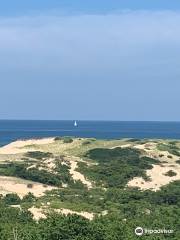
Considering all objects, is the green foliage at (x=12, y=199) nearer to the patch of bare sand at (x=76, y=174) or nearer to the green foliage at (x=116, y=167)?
the patch of bare sand at (x=76, y=174)

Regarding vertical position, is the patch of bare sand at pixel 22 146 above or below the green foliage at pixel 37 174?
above

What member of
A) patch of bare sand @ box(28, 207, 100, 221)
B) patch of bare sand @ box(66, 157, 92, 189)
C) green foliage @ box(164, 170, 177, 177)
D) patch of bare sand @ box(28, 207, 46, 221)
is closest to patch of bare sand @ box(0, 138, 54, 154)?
patch of bare sand @ box(66, 157, 92, 189)

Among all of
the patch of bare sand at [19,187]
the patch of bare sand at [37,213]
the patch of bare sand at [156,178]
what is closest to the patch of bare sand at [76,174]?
the patch of bare sand at [156,178]

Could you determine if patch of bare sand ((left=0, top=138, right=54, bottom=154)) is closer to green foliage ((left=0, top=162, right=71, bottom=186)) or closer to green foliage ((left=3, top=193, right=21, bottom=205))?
green foliage ((left=0, top=162, right=71, bottom=186))

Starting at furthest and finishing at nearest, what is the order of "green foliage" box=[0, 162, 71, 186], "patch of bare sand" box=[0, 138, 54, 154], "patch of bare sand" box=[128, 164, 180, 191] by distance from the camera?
"patch of bare sand" box=[0, 138, 54, 154], "patch of bare sand" box=[128, 164, 180, 191], "green foliage" box=[0, 162, 71, 186]

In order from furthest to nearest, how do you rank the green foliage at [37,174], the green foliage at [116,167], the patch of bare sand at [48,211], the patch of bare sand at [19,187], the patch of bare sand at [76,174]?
the green foliage at [116,167], the patch of bare sand at [76,174], the green foliage at [37,174], the patch of bare sand at [19,187], the patch of bare sand at [48,211]

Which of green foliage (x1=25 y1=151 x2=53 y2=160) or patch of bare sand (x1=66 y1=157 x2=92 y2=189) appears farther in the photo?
green foliage (x1=25 y1=151 x2=53 y2=160)

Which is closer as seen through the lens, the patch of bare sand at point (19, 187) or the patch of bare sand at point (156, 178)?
the patch of bare sand at point (19, 187)

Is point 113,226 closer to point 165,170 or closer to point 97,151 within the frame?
point 165,170
